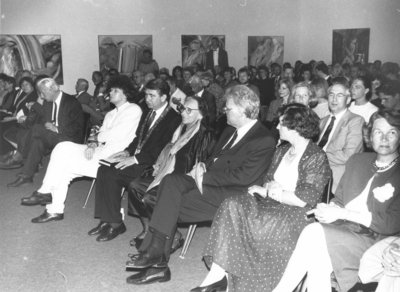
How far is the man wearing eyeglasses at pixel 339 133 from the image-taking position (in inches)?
156

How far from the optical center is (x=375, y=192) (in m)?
2.84

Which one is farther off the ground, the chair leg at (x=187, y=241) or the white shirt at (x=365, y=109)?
the white shirt at (x=365, y=109)

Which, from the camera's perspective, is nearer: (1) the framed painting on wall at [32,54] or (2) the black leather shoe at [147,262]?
(2) the black leather shoe at [147,262]

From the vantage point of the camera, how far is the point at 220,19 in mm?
12547

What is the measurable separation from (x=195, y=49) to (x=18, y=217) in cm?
803

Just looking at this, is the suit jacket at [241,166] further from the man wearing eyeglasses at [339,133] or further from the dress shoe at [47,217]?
the dress shoe at [47,217]

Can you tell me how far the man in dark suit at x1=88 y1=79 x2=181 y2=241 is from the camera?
174 inches

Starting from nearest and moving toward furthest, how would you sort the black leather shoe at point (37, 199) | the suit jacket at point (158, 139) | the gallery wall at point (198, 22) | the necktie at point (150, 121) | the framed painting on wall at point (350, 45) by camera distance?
1. the suit jacket at point (158, 139)
2. the necktie at point (150, 121)
3. the black leather shoe at point (37, 199)
4. the gallery wall at point (198, 22)
5. the framed painting on wall at point (350, 45)

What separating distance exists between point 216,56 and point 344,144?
875cm

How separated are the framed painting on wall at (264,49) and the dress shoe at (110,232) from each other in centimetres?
929

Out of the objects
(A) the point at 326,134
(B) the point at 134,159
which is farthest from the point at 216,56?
(A) the point at 326,134

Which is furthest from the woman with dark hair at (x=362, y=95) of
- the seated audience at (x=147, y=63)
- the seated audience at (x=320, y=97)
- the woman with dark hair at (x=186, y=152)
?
the seated audience at (x=147, y=63)

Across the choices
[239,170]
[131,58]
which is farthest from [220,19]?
Answer: [239,170]

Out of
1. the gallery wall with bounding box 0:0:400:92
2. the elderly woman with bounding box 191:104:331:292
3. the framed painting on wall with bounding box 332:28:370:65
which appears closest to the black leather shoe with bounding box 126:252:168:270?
the elderly woman with bounding box 191:104:331:292
